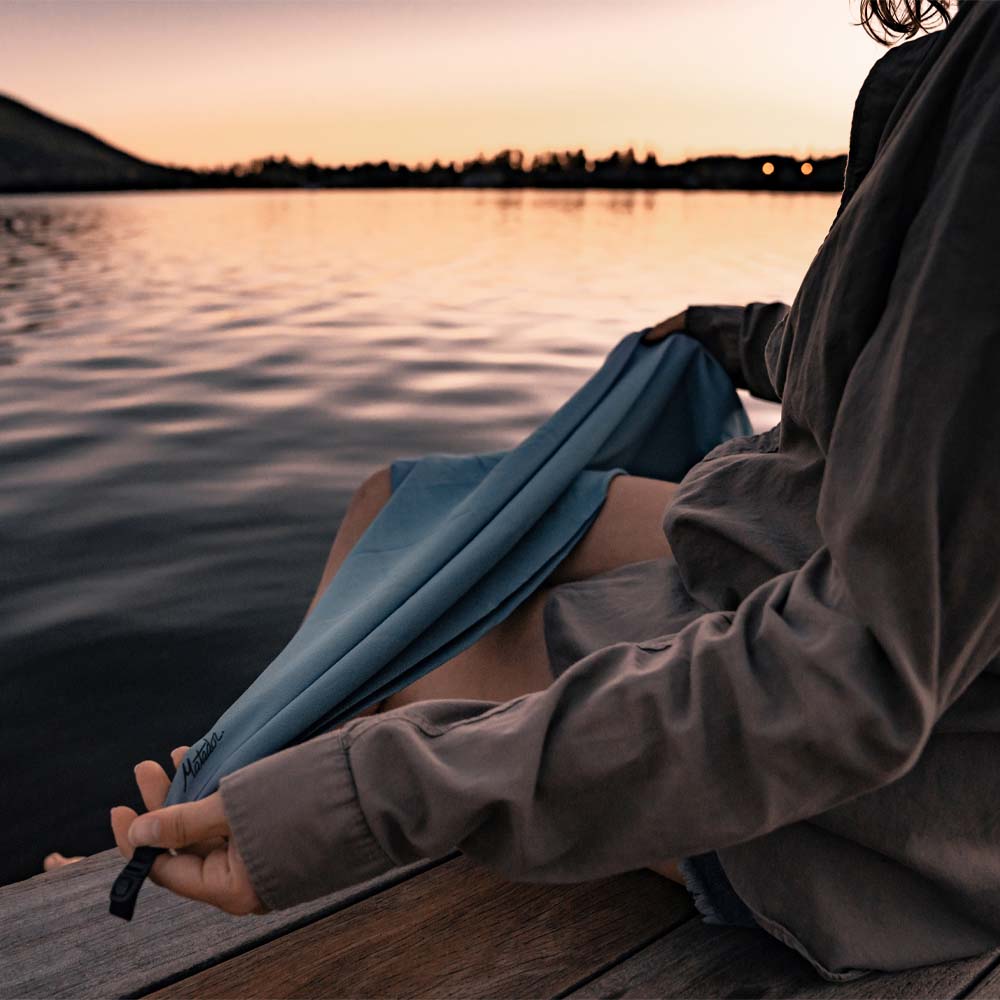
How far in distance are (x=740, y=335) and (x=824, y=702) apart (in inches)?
53.0

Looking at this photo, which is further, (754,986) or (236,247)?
(236,247)

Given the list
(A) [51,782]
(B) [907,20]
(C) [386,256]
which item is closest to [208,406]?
(A) [51,782]

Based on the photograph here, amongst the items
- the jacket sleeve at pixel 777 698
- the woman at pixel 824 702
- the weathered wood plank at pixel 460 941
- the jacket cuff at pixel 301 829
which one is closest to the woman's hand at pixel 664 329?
the woman at pixel 824 702

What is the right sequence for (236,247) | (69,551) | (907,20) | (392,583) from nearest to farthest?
1. (907,20)
2. (392,583)
3. (69,551)
4. (236,247)

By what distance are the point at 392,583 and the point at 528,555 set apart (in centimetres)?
21

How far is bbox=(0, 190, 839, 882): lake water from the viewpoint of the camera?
2852mm

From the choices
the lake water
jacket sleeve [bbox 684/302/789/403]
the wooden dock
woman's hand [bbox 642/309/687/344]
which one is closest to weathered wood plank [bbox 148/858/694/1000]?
the wooden dock

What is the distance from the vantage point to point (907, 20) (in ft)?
4.04

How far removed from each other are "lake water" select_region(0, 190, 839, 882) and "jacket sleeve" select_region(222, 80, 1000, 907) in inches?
74.2

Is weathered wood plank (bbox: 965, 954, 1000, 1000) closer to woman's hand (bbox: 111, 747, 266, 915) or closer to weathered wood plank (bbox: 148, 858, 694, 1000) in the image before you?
weathered wood plank (bbox: 148, 858, 694, 1000)

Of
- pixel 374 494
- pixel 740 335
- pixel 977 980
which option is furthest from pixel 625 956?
pixel 740 335

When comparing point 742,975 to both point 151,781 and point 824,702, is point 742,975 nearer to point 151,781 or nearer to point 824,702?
point 824,702

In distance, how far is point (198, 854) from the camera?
2.82 feet

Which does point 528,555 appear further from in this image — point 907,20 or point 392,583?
point 907,20
